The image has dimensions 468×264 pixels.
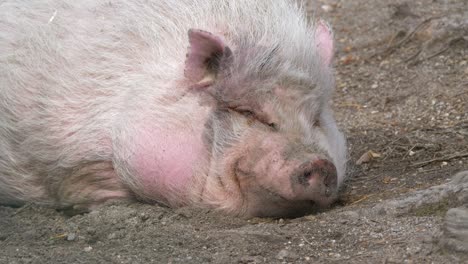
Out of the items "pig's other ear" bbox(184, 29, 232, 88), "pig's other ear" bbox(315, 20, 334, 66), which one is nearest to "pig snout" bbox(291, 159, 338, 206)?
"pig's other ear" bbox(184, 29, 232, 88)

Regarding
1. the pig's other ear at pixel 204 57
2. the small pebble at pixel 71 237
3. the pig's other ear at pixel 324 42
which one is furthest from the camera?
the pig's other ear at pixel 324 42

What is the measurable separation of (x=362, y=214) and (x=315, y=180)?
25 cm

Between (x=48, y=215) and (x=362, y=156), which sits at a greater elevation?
(x=362, y=156)

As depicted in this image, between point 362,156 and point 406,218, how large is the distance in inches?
52.8

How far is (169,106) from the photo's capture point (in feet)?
14.4

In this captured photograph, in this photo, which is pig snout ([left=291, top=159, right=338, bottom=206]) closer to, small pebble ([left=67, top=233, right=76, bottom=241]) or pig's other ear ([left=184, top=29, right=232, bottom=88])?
pig's other ear ([left=184, top=29, right=232, bottom=88])

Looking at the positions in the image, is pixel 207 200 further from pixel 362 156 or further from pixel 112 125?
pixel 362 156

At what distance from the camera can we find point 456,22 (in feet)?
22.7

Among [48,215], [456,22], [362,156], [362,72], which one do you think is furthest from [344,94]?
[48,215]

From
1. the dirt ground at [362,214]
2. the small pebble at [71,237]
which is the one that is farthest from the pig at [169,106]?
the small pebble at [71,237]

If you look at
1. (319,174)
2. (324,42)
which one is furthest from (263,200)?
(324,42)

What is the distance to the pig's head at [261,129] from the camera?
4.10 metres

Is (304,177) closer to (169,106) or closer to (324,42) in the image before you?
(169,106)

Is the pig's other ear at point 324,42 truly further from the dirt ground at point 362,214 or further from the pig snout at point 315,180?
the pig snout at point 315,180
